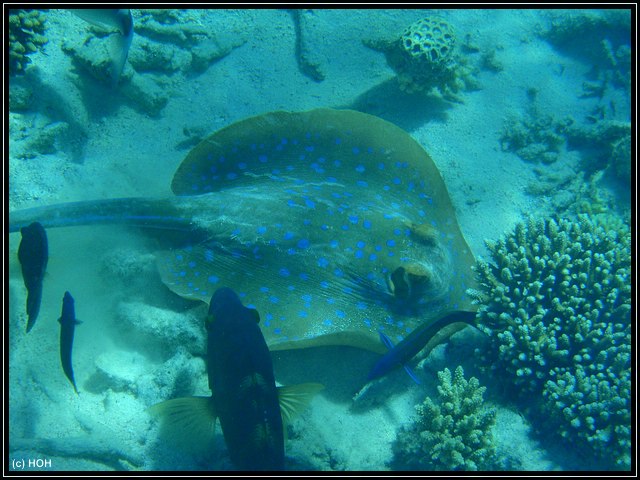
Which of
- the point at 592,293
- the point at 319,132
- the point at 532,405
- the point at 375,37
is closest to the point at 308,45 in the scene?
the point at 375,37

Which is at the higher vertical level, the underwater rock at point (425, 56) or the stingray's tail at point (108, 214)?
the underwater rock at point (425, 56)

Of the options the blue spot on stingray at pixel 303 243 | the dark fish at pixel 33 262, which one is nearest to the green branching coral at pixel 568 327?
the blue spot on stingray at pixel 303 243

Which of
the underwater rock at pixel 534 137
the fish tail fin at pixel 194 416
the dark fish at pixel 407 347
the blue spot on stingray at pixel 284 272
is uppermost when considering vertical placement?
the underwater rock at pixel 534 137

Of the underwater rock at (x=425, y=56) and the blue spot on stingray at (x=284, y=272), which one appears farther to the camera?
the underwater rock at (x=425, y=56)

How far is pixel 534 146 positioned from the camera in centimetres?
658

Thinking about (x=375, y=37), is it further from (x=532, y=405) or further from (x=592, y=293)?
(x=532, y=405)

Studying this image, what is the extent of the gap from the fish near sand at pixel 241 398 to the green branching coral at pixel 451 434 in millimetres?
1451

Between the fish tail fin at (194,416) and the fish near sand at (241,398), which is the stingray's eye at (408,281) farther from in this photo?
the fish tail fin at (194,416)

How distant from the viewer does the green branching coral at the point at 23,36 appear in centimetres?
518

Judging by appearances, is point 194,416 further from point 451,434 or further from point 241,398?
point 451,434

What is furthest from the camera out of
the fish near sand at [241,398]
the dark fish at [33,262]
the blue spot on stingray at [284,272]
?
the blue spot on stingray at [284,272]

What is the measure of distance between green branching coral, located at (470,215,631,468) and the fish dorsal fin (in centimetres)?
225

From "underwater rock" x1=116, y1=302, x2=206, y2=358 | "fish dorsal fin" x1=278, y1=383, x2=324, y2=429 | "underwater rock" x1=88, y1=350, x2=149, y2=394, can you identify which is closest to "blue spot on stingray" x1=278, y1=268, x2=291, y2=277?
"underwater rock" x1=116, y1=302, x2=206, y2=358

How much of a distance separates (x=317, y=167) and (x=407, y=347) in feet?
8.31
